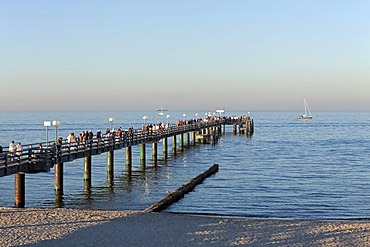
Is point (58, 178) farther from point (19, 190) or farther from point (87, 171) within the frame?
point (19, 190)

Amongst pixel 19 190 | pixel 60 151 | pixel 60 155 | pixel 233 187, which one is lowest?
pixel 233 187

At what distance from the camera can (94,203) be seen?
95.8 feet

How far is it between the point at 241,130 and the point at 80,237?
87770mm

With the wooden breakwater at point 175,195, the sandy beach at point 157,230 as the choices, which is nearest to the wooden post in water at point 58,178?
the wooden breakwater at point 175,195

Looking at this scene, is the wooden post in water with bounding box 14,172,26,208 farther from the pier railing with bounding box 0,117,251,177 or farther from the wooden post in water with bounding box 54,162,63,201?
the wooden post in water with bounding box 54,162,63,201

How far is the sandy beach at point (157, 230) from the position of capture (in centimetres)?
1742

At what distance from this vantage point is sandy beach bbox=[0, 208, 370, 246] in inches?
686

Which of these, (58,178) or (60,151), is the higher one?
(60,151)

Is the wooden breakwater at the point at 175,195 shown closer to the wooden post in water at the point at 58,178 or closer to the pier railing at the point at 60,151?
the pier railing at the point at 60,151

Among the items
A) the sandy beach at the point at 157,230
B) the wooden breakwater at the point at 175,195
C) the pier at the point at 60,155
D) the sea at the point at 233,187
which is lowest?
the sea at the point at 233,187

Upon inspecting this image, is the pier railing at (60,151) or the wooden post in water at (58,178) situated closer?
the pier railing at (60,151)

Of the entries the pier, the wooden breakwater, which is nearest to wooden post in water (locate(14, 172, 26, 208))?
the pier

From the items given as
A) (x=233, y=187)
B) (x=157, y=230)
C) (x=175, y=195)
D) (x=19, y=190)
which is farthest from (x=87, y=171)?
(x=157, y=230)

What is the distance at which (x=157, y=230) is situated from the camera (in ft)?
62.2
